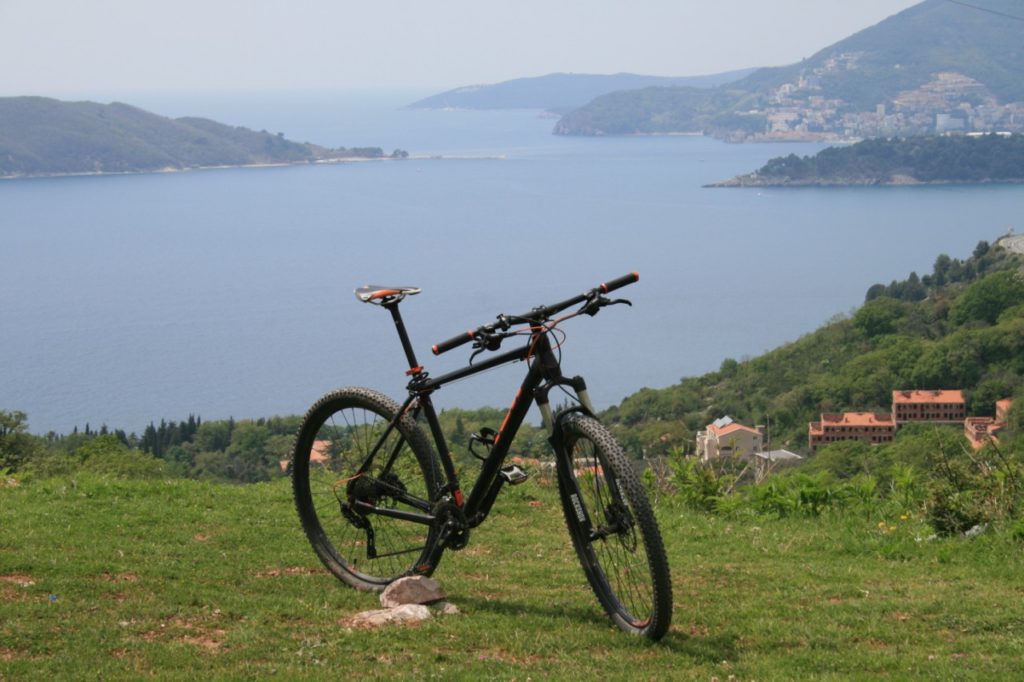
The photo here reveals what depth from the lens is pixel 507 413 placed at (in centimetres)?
519

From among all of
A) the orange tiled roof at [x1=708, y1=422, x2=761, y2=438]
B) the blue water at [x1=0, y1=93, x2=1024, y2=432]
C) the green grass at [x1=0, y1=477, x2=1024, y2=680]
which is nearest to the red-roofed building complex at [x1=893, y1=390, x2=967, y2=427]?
the orange tiled roof at [x1=708, y1=422, x2=761, y2=438]

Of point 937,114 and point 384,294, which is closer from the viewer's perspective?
point 384,294

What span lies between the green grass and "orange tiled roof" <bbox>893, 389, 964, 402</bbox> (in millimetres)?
35229

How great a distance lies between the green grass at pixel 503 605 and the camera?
431 centimetres

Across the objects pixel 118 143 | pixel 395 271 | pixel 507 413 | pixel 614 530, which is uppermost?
pixel 118 143

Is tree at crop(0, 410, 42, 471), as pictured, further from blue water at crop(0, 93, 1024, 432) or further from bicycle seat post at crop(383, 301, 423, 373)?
blue water at crop(0, 93, 1024, 432)

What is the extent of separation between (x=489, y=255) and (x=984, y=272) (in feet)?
151

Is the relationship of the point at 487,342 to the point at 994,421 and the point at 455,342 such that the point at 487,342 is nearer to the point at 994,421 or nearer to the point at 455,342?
the point at 455,342

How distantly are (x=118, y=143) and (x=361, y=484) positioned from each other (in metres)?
185

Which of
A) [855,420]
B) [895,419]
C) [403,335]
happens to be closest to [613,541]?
[403,335]

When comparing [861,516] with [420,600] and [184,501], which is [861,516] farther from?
[184,501]

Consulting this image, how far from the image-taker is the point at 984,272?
66188mm

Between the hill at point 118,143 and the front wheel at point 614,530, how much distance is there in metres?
181

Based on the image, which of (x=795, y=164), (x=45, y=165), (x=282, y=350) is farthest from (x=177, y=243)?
(x=795, y=164)
